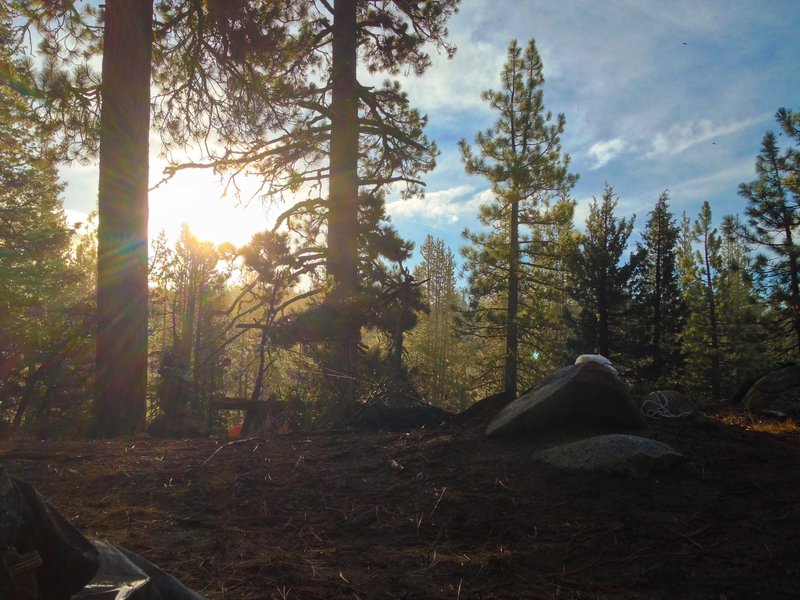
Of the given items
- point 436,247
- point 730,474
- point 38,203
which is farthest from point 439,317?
point 730,474

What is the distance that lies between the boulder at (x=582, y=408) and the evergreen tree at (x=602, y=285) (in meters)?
18.9

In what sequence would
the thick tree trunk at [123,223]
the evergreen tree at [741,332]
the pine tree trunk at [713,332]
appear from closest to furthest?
the thick tree trunk at [123,223] < the evergreen tree at [741,332] < the pine tree trunk at [713,332]

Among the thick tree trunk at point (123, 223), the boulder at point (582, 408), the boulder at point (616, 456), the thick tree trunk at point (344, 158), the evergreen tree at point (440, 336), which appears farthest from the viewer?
the evergreen tree at point (440, 336)

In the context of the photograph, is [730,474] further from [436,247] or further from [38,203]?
[436,247]

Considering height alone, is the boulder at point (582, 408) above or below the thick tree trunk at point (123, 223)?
below

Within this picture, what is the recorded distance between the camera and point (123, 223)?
22.0 feet

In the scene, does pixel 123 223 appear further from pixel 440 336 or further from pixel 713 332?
pixel 440 336

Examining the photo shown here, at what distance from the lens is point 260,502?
334 cm

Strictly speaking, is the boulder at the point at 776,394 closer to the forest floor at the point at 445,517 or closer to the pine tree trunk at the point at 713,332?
the forest floor at the point at 445,517

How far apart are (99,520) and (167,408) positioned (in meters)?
6.18

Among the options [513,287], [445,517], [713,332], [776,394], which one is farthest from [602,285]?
[445,517]

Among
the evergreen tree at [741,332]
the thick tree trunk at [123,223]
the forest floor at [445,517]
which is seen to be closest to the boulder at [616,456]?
the forest floor at [445,517]

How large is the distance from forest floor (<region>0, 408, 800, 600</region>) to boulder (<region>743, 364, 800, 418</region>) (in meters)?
2.31

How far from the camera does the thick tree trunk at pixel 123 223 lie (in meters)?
6.58
